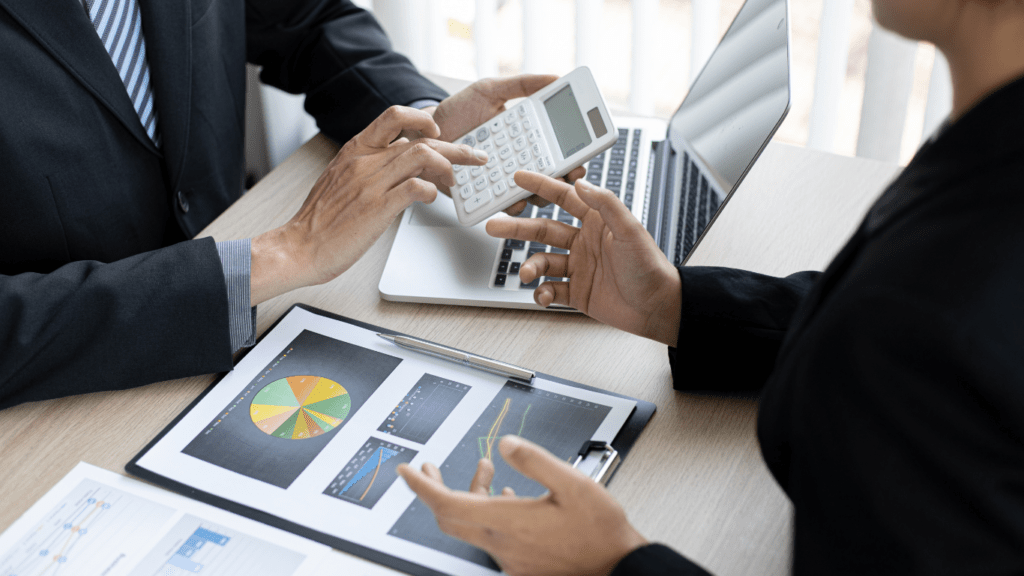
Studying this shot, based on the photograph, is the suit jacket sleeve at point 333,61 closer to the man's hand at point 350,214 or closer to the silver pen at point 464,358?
the man's hand at point 350,214

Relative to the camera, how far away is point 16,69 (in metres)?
0.85

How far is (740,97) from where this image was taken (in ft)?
A: 2.85

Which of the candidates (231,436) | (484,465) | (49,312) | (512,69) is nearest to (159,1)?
(49,312)

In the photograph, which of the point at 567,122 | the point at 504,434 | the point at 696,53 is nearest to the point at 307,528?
the point at 504,434

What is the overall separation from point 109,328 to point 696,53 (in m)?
1.21

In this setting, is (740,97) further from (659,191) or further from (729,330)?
(729,330)

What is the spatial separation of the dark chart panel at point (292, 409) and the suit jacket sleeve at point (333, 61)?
16.2 inches

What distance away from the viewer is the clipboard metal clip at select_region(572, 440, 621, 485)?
0.64 m

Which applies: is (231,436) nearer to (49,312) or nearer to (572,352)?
(49,312)

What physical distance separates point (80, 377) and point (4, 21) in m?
0.41

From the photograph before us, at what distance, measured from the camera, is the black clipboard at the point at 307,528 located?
58 centimetres

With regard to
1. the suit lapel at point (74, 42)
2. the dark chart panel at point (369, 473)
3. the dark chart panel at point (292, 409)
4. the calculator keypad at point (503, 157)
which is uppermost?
the suit lapel at point (74, 42)

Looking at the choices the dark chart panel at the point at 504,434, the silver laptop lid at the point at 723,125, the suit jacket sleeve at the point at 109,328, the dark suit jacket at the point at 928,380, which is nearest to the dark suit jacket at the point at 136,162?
the suit jacket sleeve at the point at 109,328

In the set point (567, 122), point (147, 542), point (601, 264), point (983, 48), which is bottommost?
point (147, 542)
